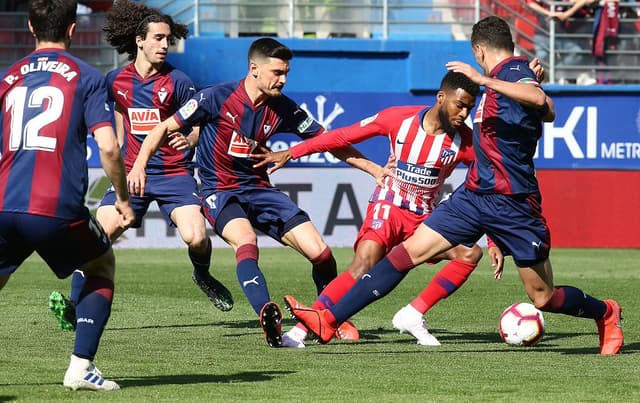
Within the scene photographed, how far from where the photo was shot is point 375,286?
7680 millimetres

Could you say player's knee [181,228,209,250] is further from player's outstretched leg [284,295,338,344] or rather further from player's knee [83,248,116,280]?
player's knee [83,248,116,280]

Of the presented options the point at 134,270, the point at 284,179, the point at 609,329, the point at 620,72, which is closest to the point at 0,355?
the point at 609,329

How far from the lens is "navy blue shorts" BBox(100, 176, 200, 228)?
30.7 ft

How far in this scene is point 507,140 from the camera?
7.58 m

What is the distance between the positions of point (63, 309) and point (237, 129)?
5.63 feet

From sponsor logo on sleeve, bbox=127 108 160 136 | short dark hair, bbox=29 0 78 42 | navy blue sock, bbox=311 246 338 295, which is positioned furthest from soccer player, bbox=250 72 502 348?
short dark hair, bbox=29 0 78 42

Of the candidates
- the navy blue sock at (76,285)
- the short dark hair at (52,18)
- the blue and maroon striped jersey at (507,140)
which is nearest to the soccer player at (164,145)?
the navy blue sock at (76,285)

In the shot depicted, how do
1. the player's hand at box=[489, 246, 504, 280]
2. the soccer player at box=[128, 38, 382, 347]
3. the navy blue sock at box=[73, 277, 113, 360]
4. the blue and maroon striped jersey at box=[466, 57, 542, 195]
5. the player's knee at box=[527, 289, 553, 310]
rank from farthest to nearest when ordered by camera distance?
the soccer player at box=[128, 38, 382, 347], the player's hand at box=[489, 246, 504, 280], the player's knee at box=[527, 289, 553, 310], the blue and maroon striped jersey at box=[466, 57, 542, 195], the navy blue sock at box=[73, 277, 113, 360]

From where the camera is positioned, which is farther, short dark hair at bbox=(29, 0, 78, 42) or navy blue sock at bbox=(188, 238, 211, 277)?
navy blue sock at bbox=(188, 238, 211, 277)

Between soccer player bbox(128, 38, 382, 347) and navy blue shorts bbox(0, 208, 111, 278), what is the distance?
8.03ft

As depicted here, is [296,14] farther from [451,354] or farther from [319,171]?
[451,354]

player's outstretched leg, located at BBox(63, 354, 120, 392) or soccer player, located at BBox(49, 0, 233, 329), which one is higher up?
soccer player, located at BBox(49, 0, 233, 329)

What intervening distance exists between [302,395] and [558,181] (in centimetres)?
1261

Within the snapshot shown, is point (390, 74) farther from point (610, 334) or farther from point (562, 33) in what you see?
point (610, 334)
